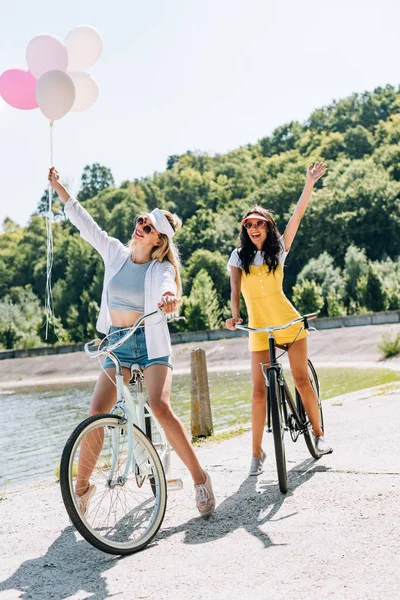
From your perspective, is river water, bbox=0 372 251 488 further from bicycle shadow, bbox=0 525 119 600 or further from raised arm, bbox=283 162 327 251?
raised arm, bbox=283 162 327 251

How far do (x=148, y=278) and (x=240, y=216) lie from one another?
8174cm

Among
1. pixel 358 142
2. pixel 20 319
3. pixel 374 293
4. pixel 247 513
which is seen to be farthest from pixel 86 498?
pixel 358 142

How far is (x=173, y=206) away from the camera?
92.9 metres

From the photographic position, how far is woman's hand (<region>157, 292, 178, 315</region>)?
421cm

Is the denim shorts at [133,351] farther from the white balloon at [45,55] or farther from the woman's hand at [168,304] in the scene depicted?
the white balloon at [45,55]

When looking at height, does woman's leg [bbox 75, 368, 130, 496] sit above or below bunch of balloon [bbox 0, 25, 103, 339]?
below

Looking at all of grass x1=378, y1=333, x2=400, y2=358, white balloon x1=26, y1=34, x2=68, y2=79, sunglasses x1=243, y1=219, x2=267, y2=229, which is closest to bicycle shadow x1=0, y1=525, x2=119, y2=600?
sunglasses x1=243, y1=219, x2=267, y2=229

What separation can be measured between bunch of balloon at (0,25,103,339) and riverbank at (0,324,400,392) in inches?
704

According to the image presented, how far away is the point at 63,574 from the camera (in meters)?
3.80

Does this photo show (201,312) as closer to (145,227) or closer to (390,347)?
(390,347)

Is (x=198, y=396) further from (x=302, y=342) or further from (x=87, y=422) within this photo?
(x=87, y=422)

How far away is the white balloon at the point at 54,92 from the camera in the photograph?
5.65 meters

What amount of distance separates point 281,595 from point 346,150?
87.5 meters

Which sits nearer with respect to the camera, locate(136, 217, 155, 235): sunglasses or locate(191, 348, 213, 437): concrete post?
locate(136, 217, 155, 235): sunglasses
